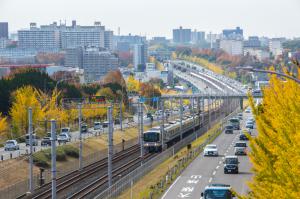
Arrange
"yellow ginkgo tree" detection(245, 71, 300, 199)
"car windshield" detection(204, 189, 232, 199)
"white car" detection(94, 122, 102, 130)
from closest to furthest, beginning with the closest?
1. "yellow ginkgo tree" detection(245, 71, 300, 199)
2. "car windshield" detection(204, 189, 232, 199)
3. "white car" detection(94, 122, 102, 130)

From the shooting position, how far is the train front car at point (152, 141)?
74688 mm

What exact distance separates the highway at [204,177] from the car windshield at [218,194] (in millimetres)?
5295

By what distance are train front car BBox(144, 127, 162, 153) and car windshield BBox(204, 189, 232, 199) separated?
1480 inches

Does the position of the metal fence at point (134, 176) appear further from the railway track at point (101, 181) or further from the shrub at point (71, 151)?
the shrub at point (71, 151)

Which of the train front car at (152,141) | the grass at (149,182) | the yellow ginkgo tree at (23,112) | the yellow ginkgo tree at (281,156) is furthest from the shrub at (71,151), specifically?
the yellow ginkgo tree at (281,156)

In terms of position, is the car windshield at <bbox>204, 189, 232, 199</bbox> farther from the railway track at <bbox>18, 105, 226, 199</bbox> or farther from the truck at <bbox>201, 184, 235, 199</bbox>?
the railway track at <bbox>18, 105, 226, 199</bbox>

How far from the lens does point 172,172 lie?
5166 cm

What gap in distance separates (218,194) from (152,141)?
37.9 metres

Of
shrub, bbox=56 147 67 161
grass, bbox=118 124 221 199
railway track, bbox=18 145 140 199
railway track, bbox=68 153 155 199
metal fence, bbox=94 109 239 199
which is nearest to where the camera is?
metal fence, bbox=94 109 239 199

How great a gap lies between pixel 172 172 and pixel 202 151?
18.9 metres

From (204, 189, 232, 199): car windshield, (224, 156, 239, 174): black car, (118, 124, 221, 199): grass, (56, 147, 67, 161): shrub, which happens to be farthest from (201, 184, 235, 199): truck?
(56, 147, 67, 161): shrub

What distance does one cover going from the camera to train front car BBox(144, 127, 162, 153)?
74.7 m

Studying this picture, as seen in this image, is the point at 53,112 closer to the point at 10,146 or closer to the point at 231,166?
the point at 10,146

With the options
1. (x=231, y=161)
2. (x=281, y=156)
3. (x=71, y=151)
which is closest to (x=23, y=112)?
(x=71, y=151)
